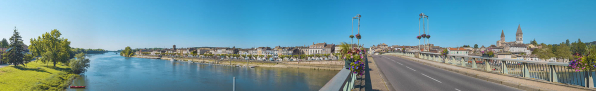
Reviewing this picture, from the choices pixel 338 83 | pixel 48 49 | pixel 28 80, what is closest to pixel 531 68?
pixel 338 83

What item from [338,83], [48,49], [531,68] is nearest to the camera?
[338,83]

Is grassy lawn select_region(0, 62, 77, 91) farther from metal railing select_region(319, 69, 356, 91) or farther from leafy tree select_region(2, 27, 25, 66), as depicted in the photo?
metal railing select_region(319, 69, 356, 91)

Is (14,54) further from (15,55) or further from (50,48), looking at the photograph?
(50,48)

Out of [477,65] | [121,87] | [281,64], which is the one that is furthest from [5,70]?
[281,64]

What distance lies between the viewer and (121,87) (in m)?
37.8

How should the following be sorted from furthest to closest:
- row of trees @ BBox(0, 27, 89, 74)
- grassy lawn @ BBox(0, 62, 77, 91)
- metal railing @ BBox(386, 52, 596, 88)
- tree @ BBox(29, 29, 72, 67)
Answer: tree @ BBox(29, 29, 72, 67)
row of trees @ BBox(0, 27, 89, 74)
grassy lawn @ BBox(0, 62, 77, 91)
metal railing @ BBox(386, 52, 596, 88)

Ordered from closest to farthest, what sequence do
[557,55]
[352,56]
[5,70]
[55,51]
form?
[352,56], [5,70], [55,51], [557,55]

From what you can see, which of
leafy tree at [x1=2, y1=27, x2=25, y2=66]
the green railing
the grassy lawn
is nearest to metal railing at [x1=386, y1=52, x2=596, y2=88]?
the green railing

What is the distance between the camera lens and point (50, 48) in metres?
45.7

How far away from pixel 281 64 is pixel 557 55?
246ft

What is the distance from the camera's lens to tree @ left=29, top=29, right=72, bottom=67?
145 feet

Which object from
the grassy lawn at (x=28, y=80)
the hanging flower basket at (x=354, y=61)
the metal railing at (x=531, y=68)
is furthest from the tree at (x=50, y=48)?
the metal railing at (x=531, y=68)

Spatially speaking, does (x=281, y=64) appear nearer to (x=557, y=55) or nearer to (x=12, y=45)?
(x=12, y=45)

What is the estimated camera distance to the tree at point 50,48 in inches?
1735
